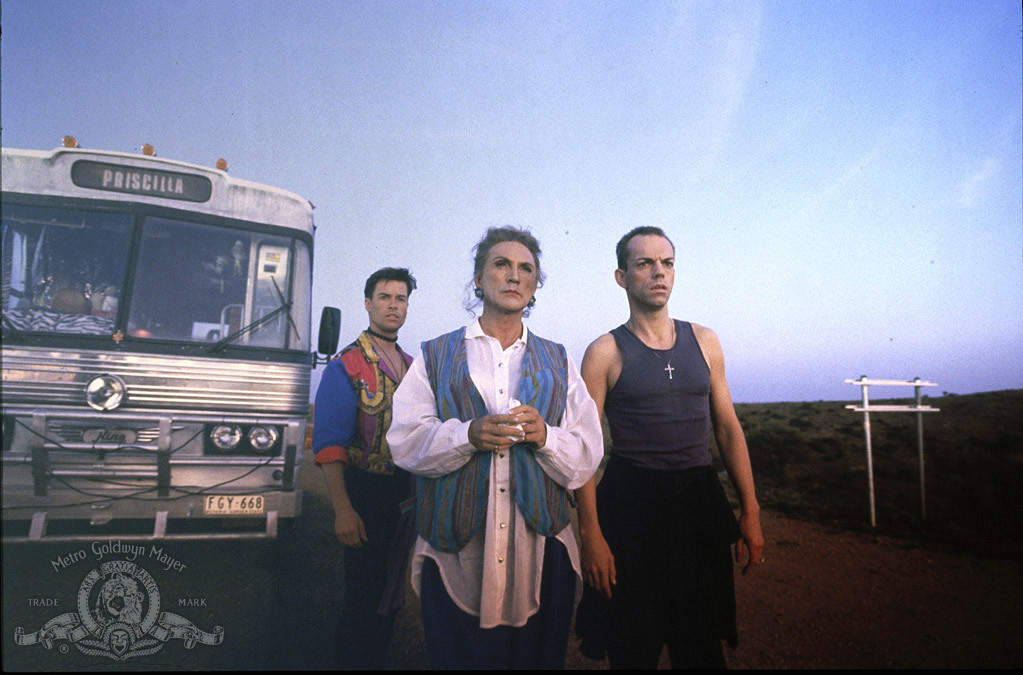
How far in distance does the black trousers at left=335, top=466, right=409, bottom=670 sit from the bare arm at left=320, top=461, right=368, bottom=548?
0.10 meters

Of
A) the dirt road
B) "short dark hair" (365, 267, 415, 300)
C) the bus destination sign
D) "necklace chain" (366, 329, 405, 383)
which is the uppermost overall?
the bus destination sign

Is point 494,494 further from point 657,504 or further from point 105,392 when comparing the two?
point 105,392

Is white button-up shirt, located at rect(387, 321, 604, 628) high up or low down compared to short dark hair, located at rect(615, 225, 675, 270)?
down

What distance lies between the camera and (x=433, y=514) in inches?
66.0

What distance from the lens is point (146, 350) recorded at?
3078 mm

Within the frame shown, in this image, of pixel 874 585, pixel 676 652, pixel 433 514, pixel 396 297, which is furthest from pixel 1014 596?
pixel 396 297

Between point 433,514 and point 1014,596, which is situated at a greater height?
point 433,514

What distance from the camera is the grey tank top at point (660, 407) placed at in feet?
6.73

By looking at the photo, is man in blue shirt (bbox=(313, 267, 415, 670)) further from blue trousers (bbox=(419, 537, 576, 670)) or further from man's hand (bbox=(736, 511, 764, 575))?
man's hand (bbox=(736, 511, 764, 575))

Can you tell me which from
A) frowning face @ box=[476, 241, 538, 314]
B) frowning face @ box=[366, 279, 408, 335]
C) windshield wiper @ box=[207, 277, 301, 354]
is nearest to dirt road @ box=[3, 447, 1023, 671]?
windshield wiper @ box=[207, 277, 301, 354]

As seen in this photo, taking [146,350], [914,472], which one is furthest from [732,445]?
[914,472]

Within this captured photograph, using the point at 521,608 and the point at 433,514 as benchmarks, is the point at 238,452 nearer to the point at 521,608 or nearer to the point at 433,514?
the point at 433,514

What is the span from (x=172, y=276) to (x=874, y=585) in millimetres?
6649

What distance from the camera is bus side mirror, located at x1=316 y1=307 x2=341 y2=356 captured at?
3351 millimetres
